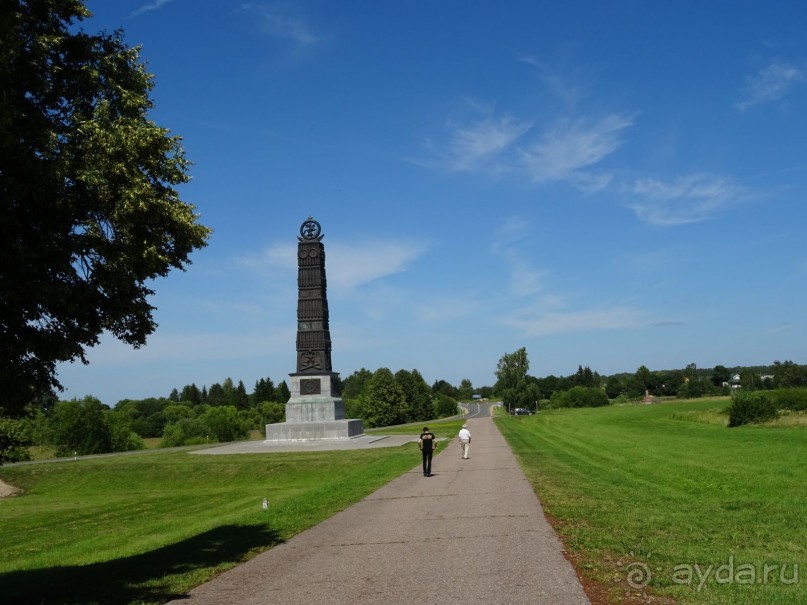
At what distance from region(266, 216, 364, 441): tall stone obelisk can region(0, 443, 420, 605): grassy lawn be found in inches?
364

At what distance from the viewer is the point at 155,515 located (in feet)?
77.5

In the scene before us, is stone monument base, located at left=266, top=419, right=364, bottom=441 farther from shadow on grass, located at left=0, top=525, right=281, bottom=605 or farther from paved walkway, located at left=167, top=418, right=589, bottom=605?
shadow on grass, located at left=0, top=525, right=281, bottom=605

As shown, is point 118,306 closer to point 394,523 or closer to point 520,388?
point 394,523

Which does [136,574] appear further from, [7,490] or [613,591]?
[7,490]

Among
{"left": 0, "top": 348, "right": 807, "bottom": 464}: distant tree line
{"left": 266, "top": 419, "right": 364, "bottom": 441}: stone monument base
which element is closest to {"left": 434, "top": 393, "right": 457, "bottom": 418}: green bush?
{"left": 0, "top": 348, "right": 807, "bottom": 464}: distant tree line

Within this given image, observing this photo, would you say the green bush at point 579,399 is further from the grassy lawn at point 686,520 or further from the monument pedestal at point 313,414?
the grassy lawn at point 686,520

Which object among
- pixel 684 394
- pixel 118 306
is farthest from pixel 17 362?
pixel 684 394

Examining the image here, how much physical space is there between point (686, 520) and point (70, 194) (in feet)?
38.8

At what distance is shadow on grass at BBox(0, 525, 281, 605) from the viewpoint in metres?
9.91

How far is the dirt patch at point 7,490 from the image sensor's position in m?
32.5

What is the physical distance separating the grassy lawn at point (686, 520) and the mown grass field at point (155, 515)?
563 centimetres

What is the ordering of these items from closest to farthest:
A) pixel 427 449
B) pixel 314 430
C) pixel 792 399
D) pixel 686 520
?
pixel 686 520 < pixel 427 449 < pixel 314 430 < pixel 792 399

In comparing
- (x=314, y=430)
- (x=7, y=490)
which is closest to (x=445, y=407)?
Result: (x=314, y=430)

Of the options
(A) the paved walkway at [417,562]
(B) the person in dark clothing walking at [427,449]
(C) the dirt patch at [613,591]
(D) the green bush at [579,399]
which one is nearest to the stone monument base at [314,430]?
(B) the person in dark clothing walking at [427,449]
